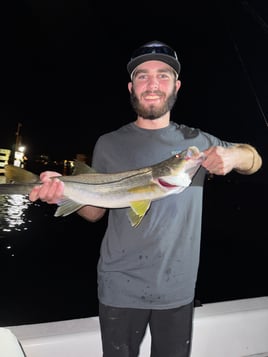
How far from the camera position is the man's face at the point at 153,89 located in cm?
255

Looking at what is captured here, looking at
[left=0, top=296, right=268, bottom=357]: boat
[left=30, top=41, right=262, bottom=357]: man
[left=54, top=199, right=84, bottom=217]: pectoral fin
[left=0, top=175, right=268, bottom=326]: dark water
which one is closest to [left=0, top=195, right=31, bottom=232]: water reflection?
[left=0, top=175, right=268, bottom=326]: dark water

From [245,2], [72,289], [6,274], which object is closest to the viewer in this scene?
[245,2]

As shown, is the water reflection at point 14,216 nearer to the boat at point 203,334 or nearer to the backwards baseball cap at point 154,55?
the boat at point 203,334

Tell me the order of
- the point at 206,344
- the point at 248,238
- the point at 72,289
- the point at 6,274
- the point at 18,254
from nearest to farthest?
the point at 206,344, the point at 72,289, the point at 6,274, the point at 18,254, the point at 248,238

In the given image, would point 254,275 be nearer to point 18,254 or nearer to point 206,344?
point 18,254

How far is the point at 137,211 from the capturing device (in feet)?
7.95

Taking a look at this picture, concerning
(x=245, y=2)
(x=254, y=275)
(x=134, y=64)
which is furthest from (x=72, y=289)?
(x=134, y=64)

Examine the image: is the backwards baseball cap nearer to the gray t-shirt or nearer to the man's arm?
the gray t-shirt

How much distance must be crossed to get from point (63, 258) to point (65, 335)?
14195 mm

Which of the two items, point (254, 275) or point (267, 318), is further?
point (254, 275)

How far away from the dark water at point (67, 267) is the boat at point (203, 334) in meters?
7.45

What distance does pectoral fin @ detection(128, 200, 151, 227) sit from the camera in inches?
95.0

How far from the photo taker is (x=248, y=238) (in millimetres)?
26875

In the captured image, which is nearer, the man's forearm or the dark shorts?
the dark shorts
